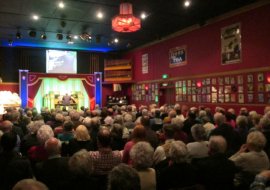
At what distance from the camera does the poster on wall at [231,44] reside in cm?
1001

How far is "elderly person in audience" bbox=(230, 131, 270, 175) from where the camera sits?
3.23 meters

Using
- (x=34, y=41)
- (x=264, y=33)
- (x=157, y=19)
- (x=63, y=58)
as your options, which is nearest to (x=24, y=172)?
(x=264, y=33)

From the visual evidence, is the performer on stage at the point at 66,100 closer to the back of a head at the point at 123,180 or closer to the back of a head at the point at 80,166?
the back of a head at the point at 80,166

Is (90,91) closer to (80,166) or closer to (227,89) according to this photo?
(227,89)

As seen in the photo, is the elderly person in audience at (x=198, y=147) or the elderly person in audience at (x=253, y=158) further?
the elderly person in audience at (x=198, y=147)

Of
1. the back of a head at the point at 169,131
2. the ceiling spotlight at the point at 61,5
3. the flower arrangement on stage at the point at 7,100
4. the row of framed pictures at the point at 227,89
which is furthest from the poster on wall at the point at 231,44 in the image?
the flower arrangement on stage at the point at 7,100

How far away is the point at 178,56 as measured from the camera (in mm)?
13281

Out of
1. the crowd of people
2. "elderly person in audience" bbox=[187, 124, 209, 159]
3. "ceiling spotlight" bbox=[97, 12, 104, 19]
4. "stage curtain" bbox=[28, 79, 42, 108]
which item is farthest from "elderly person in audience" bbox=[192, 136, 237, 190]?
"stage curtain" bbox=[28, 79, 42, 108]

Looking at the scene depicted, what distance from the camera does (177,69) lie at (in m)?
13.4

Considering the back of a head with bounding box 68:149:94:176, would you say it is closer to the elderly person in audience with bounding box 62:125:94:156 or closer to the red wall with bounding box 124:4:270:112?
the elderly person in audience with bounding box 62:125:94:156

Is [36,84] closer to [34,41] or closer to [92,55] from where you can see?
[34,41]

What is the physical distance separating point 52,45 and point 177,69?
764 cm

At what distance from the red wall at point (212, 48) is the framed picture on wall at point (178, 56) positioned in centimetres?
19

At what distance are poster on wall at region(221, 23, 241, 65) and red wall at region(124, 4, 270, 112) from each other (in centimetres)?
17
